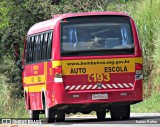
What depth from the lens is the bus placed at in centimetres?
1900

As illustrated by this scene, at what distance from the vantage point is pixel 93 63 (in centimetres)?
1908

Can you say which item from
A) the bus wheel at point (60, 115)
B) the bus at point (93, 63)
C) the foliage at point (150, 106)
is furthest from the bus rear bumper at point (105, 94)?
the foliage at point (150, 106)

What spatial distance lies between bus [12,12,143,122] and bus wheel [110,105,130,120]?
40cm

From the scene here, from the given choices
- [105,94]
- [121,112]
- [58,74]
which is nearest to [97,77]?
[105,94]

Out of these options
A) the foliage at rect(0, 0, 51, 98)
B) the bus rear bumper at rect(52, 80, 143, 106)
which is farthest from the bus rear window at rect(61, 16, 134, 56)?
the foliage at rect(0, 0, 51, 98)

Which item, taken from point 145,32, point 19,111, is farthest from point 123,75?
point 19,111

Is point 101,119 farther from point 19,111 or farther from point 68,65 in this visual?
point 19,111

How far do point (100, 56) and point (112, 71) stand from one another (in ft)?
1.64

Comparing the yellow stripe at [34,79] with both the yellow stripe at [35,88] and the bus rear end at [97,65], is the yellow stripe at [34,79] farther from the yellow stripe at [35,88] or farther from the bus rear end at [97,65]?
the bus rear end at [97,65]

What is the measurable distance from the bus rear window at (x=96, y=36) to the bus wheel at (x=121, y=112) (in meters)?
1.77

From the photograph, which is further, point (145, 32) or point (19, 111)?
point (19, 111)

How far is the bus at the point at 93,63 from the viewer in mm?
19000

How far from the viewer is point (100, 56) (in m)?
19.2

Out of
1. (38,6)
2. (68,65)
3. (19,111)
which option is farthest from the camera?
(38,6)
